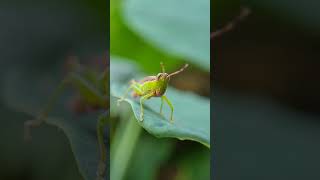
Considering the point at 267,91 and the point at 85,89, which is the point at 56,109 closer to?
the point at 85,89

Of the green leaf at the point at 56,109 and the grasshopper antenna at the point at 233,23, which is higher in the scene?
the grasshopper antenna at the point at 233,23

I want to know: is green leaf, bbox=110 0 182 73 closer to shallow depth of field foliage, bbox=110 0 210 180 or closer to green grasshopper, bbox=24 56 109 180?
shallow depth of field foliage, bbox=110 0 210 180

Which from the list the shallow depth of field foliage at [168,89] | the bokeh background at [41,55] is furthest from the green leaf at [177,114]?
the bokeh background at [41,55]

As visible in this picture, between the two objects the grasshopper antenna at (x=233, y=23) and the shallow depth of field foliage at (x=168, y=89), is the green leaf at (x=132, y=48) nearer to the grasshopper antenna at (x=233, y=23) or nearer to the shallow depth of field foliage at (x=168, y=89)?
the shallow depth of field foliage at (x=168, y=89)

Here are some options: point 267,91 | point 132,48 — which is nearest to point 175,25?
point 132,48

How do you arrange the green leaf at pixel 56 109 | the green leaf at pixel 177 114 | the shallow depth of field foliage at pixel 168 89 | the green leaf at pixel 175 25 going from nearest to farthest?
the green leaf at pixel 177 114 < the green leaf at pixel 56 109 < the shallow depth of field foliage at pixel 168 89 < the green leaf at pixel 175 25

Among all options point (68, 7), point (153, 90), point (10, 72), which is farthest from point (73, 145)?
point (68, 7)
